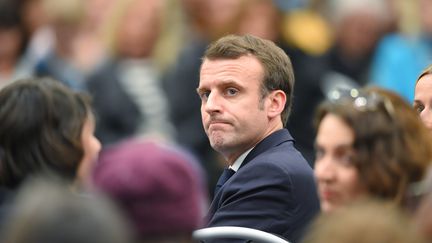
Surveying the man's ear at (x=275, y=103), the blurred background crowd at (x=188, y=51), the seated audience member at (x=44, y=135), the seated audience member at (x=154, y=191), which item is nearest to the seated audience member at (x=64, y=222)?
the seated audience member at (x=154, y=191)

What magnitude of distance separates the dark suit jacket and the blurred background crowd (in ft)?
10.4

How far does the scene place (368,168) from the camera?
459 cm

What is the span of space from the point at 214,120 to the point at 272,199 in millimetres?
616

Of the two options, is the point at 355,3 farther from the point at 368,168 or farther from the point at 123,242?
the point at 123,242

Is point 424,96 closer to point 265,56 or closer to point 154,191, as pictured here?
point 265,56

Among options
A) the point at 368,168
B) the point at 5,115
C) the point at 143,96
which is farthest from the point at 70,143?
→ the point at 143,96

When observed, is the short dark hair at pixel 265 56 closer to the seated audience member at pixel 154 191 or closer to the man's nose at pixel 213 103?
the man's nose at pixel 213 103

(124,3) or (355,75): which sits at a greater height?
(124,3)

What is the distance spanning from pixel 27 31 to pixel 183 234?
22.9 ft

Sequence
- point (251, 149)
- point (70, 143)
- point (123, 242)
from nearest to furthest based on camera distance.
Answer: point (123, 242) → point (70, 143) → point (251, 149)

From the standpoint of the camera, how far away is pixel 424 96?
6.11 metres

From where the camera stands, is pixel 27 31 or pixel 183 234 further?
pixel 27 31

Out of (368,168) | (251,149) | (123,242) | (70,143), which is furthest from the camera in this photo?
(251,149)

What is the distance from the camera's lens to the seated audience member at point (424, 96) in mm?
6043
